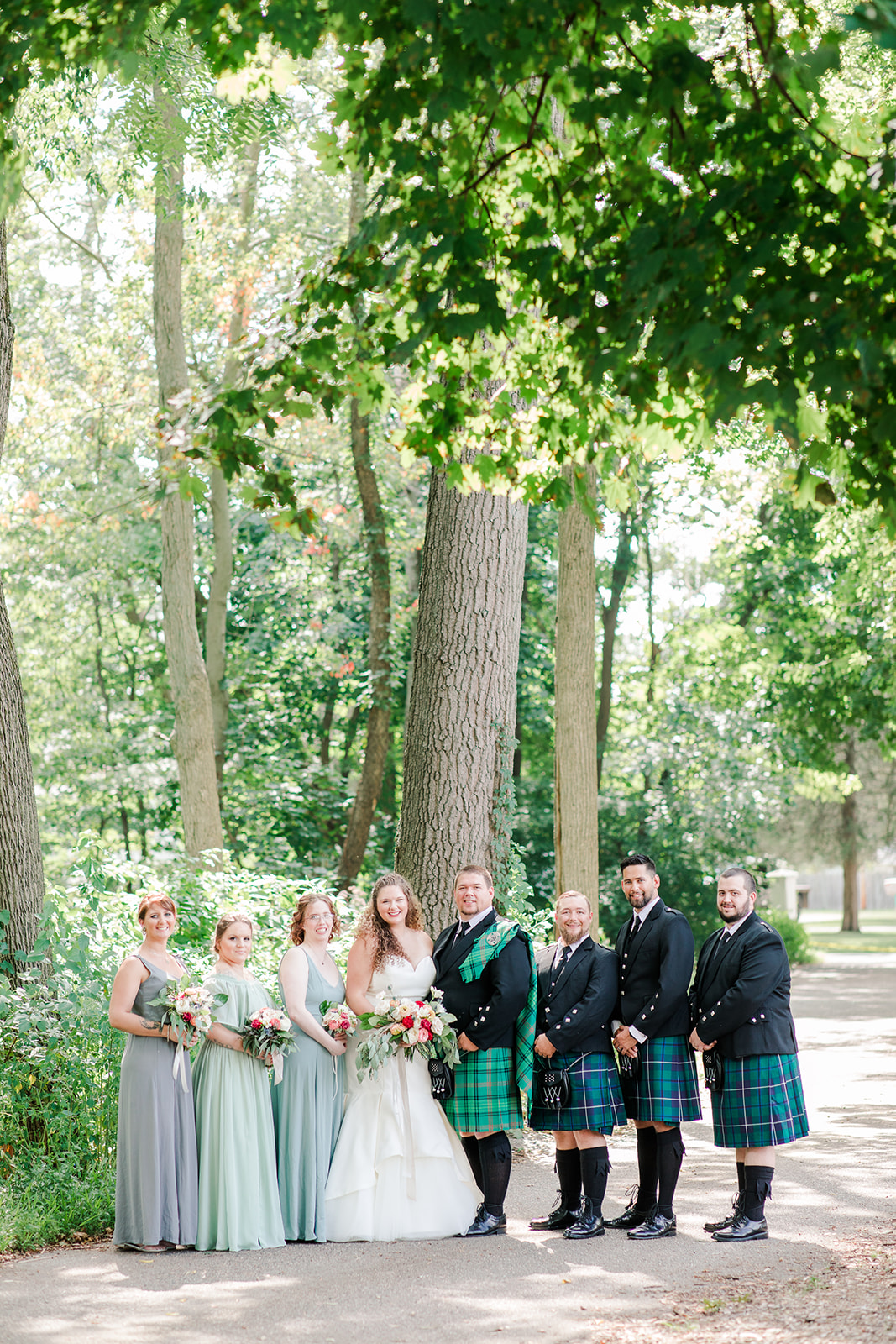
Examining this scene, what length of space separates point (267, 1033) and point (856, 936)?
1421 inches

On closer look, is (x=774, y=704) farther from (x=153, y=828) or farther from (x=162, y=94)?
(x=162, y=94)

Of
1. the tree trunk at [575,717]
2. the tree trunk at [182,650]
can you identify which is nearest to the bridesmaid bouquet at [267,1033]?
the tree trunk at [575,717]

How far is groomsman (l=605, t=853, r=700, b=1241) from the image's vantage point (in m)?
7.10

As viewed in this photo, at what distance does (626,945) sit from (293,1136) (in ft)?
6.76

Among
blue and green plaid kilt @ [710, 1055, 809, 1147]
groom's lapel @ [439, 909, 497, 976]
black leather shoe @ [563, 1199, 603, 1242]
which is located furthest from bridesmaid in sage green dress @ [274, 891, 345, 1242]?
blue and green plaid kilt @ [710, 1055, 809, 1147]

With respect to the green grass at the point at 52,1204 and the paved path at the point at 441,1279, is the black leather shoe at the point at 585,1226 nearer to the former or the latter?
the paved path at the point at 441,1279

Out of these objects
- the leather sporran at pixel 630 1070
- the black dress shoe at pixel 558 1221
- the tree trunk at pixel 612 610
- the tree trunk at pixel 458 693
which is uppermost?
the tree trunk at pixel 612 610

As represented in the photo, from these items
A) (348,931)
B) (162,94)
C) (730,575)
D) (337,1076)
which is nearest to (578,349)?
(337,1076)

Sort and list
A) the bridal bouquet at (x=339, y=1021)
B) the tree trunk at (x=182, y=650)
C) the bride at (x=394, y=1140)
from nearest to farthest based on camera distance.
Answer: the bride at (x=394, y=1140) → the bridal bouquet at (x=339, y=1021) → the tree trunk at (x=182, y=650)

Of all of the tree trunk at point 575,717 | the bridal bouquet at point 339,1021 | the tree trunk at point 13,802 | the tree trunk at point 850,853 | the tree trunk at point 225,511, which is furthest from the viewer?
the tree trunk at point 850,853

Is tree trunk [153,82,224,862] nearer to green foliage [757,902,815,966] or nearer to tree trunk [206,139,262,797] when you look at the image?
tree trunk [206,139,262,797]

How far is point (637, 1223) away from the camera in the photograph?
7.32 m

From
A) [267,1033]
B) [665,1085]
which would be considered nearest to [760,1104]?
[665,1085]

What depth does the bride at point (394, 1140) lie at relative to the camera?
7191 millimetres
